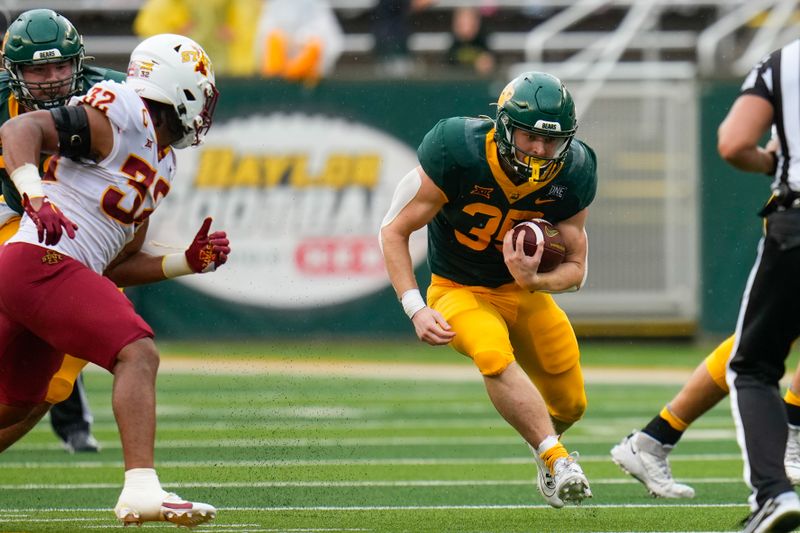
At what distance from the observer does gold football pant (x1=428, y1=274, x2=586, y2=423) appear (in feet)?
18.9

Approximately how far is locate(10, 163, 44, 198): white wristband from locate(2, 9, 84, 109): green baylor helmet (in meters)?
1.11

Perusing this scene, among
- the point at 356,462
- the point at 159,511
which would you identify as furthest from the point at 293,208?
the point at 159,511

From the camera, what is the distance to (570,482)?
5.05 meters

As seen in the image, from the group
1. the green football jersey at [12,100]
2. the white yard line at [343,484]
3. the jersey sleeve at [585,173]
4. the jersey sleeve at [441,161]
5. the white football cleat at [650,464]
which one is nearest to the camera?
the jersey sleeve at [441,161]

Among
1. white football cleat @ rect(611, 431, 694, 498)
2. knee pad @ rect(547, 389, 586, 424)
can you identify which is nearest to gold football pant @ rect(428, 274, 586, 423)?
knee pad @ rect(547, 389, 586, 424)

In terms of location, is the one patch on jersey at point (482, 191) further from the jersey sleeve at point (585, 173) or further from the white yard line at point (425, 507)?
the white yard line at point (425, 507)

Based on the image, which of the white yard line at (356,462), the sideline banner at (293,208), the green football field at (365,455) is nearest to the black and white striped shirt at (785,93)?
the green football field at (365,455)

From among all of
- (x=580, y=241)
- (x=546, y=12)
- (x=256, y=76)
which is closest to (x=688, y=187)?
(x=546, y=12)

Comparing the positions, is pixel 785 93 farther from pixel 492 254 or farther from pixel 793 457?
pixel 793 457

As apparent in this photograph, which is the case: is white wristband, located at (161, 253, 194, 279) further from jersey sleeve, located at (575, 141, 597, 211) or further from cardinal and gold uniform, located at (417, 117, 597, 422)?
jersey sleeve, located at (575, 141, 597, 211)

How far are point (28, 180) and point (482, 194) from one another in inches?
71.9

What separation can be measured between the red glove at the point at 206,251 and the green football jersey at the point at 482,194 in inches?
A: 32.9

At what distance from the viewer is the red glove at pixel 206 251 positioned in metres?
5.48

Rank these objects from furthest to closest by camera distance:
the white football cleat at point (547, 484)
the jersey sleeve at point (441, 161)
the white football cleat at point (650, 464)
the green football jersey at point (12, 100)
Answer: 1. the white football cleat at point (650, 464)
2. the green football jersey at point (12, 100)
3. the jersey sleeve at point (441, 161)
4. the white football cleat at point (547, 484)
